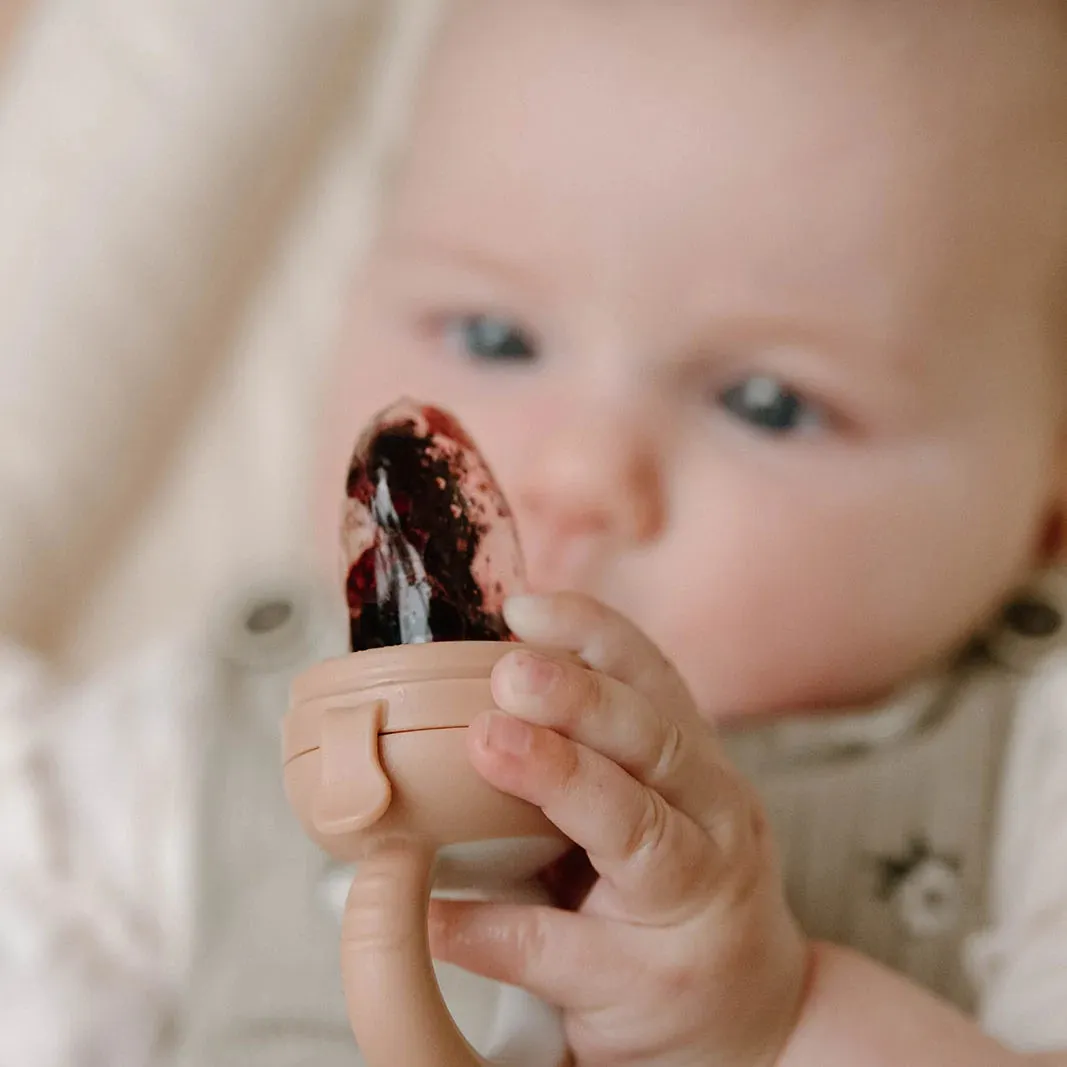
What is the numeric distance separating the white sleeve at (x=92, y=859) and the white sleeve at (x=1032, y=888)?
0.45 meters

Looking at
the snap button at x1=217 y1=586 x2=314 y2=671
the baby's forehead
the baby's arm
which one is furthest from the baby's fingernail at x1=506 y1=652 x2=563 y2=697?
the snap button at x1=217 y1=586 x2=314 y2=671

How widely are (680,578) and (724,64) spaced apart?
275 millimetres

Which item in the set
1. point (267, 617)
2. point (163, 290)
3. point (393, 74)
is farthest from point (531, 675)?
point (393, 74)

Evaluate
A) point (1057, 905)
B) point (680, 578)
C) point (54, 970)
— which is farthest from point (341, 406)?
point (1057, 905)

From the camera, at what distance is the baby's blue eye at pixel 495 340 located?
2.44 feet

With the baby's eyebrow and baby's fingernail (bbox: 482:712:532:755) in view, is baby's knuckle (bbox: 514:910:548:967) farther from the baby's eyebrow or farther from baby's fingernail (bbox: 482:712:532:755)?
the baby's eyebrow

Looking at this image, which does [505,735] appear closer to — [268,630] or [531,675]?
[531,675]

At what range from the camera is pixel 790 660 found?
0.74m

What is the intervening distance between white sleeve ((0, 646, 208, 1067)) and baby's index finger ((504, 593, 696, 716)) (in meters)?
0.39

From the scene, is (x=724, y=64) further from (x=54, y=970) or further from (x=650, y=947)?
(x=54, y=970)

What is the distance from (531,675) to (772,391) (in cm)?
36

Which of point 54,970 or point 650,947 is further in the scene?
point 54,970

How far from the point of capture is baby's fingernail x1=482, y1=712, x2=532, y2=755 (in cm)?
40

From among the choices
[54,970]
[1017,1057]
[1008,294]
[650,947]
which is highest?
[1008,294]
